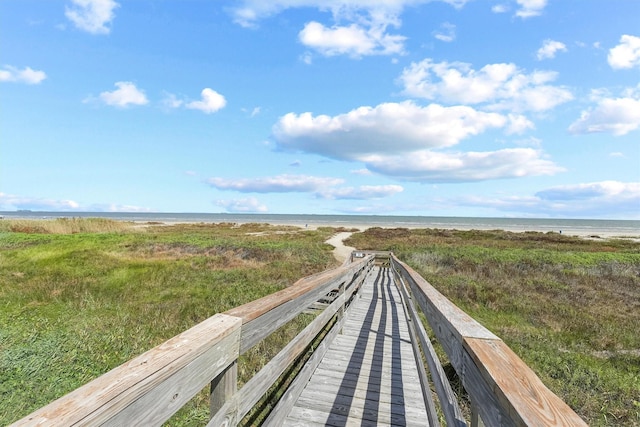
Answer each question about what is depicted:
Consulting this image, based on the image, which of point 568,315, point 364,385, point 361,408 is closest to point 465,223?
point 568,315

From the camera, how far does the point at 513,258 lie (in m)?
21.0

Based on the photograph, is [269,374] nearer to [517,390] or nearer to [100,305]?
[517,390]

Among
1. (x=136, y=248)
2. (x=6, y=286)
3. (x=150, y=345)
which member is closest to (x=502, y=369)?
(x=150, y=345)

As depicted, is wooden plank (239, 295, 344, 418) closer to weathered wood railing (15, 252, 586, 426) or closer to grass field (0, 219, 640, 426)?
weathered wood railing (15, 252, 586, 426)

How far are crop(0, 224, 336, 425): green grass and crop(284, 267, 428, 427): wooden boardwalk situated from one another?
4.52 feet

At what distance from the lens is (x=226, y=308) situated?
29.1 feet

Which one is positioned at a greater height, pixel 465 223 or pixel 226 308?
pixel 465 223

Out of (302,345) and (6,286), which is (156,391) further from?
(6,286)

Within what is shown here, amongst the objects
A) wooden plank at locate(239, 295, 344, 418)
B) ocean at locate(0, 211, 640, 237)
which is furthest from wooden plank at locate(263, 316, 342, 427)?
ocean at locate(0, 211, 640, 237)

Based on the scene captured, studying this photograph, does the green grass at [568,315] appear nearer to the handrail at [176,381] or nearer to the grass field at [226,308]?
the grass field at [226,308]

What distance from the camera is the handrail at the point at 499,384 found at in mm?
1113

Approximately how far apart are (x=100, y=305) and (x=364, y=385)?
8.20 m

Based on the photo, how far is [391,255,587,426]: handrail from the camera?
3.65 feet

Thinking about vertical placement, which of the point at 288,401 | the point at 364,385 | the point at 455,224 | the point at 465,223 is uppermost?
the point at 465,223
